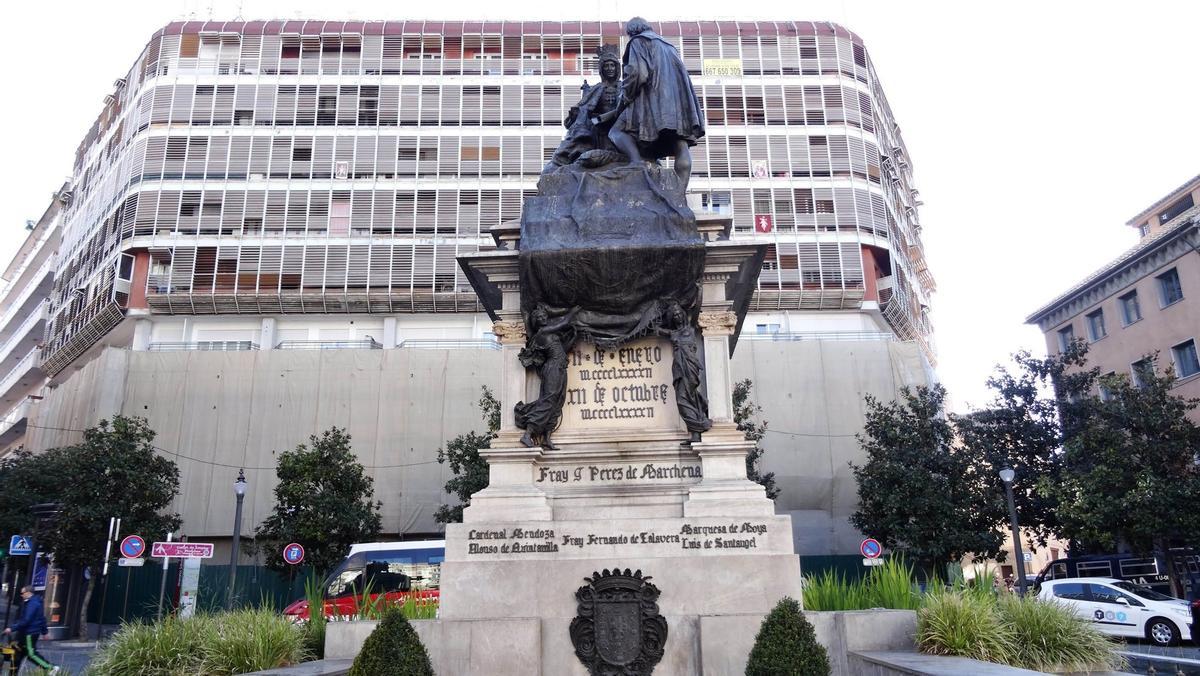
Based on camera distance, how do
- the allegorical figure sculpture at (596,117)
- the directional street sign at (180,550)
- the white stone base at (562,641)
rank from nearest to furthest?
the white stone base at (562,641) < the allegorical figure sculpture at (596,117) < the directional street sign at (180,550)

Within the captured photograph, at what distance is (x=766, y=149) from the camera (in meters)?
46.0

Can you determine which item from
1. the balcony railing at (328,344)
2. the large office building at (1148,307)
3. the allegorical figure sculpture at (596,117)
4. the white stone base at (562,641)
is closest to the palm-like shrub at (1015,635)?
the white stone base at (562,641)

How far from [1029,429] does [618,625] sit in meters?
26.3

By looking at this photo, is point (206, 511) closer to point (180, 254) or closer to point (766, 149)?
point (180, 254)

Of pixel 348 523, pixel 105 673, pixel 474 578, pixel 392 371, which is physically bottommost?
pixel 105 673

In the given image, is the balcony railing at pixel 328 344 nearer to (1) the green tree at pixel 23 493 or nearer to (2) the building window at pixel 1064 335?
(1) the green tree at pixel 23 493

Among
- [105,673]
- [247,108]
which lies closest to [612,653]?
[105,673]

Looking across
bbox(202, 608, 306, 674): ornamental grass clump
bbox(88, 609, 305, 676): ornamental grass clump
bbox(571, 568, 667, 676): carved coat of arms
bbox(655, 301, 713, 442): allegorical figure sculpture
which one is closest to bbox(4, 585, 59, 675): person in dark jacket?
bbox(88, 609, 305, 676): ornamental grass clump

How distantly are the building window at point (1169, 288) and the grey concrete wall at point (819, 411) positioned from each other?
10766mm

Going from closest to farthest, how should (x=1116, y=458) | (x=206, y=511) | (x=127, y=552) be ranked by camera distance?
(x=127, y=552)
(x=1116, y=458)
(x=206, y=511)

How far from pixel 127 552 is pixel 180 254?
25287 millimetres

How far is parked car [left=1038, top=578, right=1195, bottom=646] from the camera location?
19.5m

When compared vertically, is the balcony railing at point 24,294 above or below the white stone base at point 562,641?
above

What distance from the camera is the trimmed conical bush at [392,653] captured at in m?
6.84
